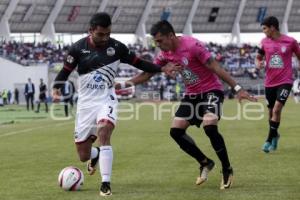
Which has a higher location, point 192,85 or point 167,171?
point 192,85

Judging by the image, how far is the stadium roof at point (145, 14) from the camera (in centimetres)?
8775

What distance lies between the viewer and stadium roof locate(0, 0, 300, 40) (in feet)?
288

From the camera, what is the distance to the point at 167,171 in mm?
11422

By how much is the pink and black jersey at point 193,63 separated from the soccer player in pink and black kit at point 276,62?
14.0 ft

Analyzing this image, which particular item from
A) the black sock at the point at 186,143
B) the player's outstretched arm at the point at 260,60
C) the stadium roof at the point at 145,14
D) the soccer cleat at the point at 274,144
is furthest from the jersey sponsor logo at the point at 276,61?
the stadium roof at the point at 145,14

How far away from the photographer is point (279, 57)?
46.0 feet

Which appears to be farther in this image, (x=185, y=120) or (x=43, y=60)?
(x=43, y=60)

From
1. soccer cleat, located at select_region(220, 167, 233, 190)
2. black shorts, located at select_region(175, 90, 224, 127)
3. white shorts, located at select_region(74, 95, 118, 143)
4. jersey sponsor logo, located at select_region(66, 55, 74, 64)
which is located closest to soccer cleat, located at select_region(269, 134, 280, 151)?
black shorts, located at select_region(175, 90, 224, 127)

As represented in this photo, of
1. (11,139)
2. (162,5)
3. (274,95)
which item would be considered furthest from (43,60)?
(274,95)

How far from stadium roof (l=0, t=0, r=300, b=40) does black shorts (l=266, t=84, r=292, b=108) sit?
71279 millimetres

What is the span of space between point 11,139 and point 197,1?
82.6 metres

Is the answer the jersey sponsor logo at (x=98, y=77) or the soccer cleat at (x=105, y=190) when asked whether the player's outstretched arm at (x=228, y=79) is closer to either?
the jersey sponsor logo at (x=98, y=77)

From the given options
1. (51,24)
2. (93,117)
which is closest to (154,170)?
(93,117)

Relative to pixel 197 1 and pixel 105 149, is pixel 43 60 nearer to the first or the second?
pixel 197 1
